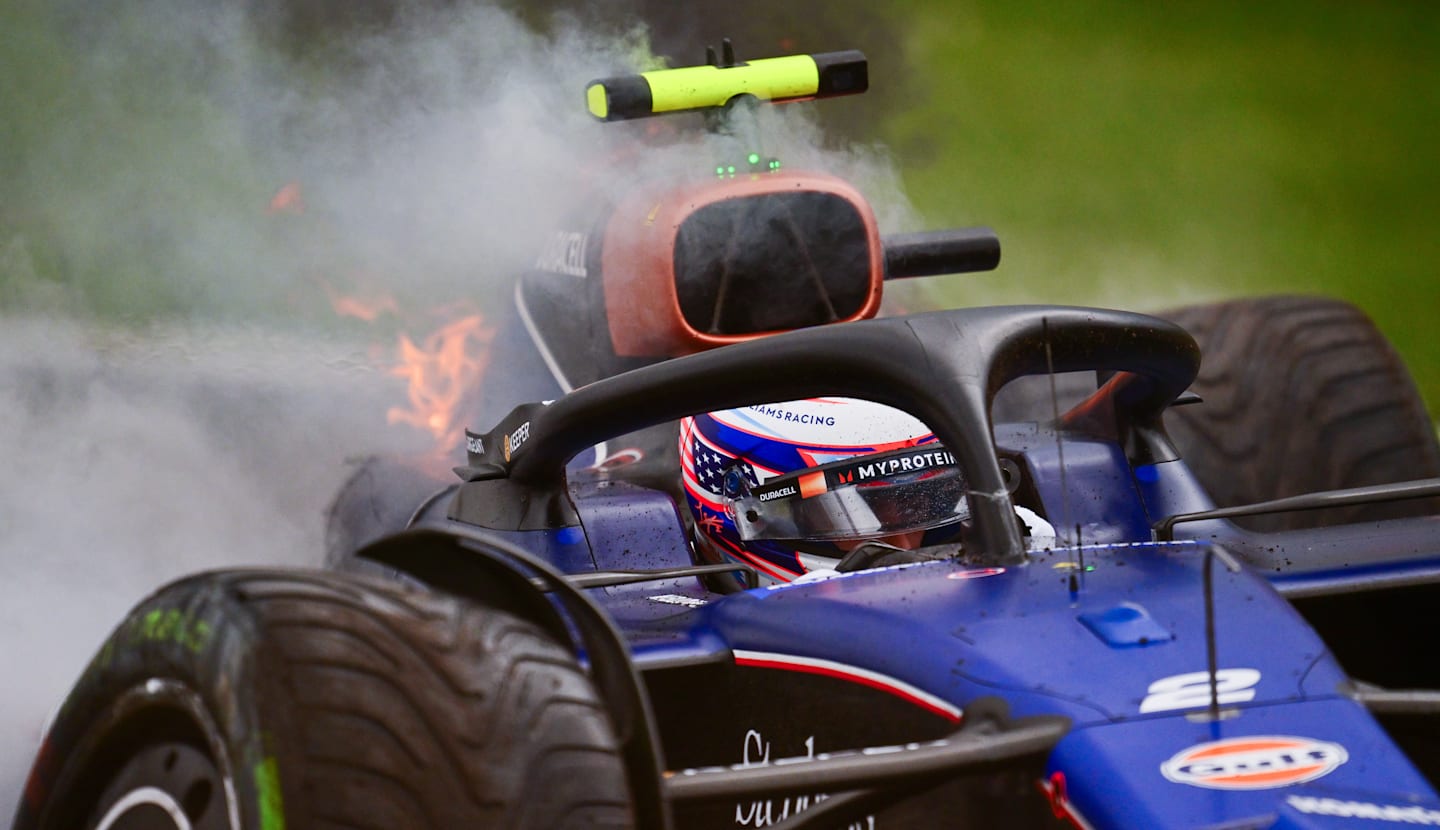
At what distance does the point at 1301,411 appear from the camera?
4.71 metres

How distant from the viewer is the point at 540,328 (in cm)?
426

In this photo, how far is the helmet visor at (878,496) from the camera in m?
2.53

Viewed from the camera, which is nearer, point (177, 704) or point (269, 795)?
point (269, 795)

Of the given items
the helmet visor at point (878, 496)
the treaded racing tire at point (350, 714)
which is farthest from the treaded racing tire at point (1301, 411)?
the treaded racing tire at point (350, 714)

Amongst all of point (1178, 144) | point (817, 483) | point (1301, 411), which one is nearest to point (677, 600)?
point (817, 483)

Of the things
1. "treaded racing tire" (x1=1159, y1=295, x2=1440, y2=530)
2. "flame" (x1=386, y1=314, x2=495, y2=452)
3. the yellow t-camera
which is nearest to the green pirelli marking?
the yellow t-camera

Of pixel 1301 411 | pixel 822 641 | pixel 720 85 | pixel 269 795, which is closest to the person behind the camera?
pixel 269 795

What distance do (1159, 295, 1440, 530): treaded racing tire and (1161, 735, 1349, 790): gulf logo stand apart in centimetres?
357

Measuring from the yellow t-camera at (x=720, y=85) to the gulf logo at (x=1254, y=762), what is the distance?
2527 mm

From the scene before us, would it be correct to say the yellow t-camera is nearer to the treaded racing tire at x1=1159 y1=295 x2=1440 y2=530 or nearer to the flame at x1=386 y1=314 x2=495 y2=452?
the flame at x1=386 y1=314 x2=495 y2=452

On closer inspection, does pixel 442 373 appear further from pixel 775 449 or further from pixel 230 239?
pixel 775 449

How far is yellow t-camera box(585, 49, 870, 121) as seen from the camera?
352 centimetres

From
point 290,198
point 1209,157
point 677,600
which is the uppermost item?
point 290,198

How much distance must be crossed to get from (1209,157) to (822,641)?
18.6ft
